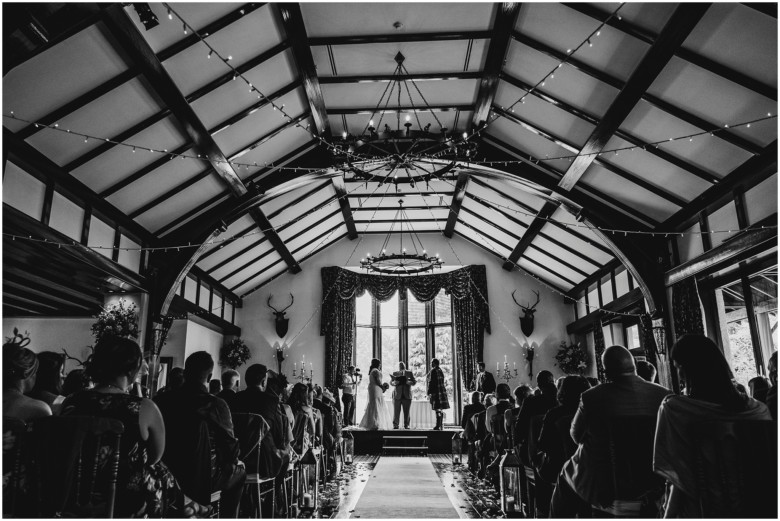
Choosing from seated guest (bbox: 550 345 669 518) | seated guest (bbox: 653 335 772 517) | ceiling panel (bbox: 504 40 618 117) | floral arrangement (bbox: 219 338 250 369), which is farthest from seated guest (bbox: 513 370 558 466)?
floral arrangement (bbox: 219 338 250 369)

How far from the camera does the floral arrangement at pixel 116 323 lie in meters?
6.68

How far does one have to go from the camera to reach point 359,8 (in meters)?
5.54

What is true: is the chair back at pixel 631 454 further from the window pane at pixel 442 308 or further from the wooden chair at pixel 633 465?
the window pane at pixel 442 308

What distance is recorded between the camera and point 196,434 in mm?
2367

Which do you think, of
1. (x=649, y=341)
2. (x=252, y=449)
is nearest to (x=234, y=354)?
(x=649, y=341)

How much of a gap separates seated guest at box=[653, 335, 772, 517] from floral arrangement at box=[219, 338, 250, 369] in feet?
36.7

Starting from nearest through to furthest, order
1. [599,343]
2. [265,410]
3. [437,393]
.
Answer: [265,410]
[437,393]
[599,343]

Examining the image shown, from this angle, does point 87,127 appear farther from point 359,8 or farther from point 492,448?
point 492,448

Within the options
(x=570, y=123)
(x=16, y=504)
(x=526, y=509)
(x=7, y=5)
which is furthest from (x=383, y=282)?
(x=16, y=504)

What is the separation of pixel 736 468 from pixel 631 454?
60 cm

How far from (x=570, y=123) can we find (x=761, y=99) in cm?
231

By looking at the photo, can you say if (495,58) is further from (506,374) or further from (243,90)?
(506,374)

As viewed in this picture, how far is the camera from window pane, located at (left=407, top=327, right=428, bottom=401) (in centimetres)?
1270

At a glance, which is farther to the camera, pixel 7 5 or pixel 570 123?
pixel 570 123
